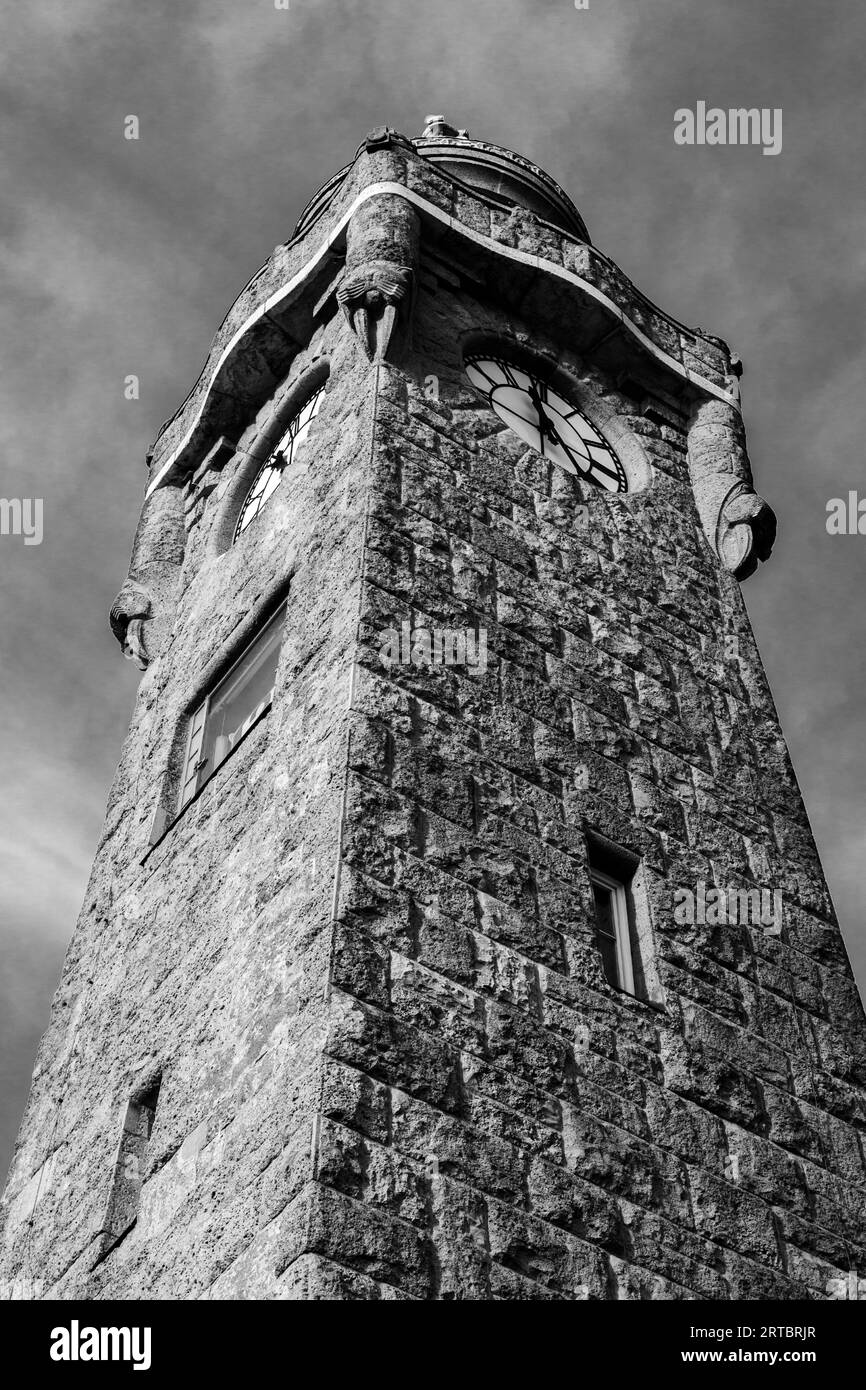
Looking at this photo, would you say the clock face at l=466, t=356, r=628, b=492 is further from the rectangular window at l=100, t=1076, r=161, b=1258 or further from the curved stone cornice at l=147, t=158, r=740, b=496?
the rectangular window at l=100, t=1076, r=161, b=1258

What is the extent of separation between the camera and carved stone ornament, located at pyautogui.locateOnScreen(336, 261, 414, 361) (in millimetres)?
11164

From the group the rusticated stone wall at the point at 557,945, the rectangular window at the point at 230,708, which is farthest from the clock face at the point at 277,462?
the rectangular window at the point at 230,708

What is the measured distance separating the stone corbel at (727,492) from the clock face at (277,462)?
275 centimetres

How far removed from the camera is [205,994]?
8.36 meters

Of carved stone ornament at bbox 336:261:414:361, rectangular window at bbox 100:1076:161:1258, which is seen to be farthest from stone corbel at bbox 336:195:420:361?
rectangular window at bbox 100:1076:161:1258

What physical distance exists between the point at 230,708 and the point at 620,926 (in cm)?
308

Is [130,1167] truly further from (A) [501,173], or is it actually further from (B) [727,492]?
(A) [501,173]

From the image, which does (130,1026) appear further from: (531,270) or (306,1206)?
(531,270)

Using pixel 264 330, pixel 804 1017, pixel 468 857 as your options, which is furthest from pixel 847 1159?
pixel 264 330

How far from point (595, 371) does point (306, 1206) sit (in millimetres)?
7988

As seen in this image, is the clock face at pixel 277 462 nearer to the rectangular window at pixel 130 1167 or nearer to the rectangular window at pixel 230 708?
the rectangular window at pixel 230 708

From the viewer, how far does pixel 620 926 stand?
342 inches

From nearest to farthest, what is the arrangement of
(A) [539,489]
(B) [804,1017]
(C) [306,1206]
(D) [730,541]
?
(C) [306,1206] < (B) [804,1017] < (A) [539,489] < (D) [730,541]

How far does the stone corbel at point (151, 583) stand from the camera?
42.0 ft
